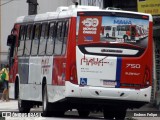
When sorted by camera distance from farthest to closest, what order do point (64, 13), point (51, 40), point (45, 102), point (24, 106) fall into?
point (24, 106)
point (45, 102)
point (51, 40)
point (64, 13)

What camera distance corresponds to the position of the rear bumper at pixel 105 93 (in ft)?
63.5

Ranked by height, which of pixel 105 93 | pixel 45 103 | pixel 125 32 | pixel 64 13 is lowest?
pixel 45 103

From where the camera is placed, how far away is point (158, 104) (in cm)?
2978

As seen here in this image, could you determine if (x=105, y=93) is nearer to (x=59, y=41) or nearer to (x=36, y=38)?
(x=59, y=41)

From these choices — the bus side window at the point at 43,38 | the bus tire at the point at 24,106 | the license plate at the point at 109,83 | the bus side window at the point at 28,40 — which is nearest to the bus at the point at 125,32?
the license plate at the point at 109,83

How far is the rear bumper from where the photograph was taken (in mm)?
19344

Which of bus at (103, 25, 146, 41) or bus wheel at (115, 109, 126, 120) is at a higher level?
bus at (103, 25, 146, 41)

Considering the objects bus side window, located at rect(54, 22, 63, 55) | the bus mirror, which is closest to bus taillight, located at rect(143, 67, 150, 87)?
bus side window, located at rect(54, 22, 63, 55)

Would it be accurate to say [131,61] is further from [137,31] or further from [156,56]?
[156,56]

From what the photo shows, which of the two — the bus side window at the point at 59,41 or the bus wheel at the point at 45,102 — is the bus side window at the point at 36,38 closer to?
the bus wheel at the point at 45,102

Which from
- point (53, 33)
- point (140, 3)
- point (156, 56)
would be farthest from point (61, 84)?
point (156, 56)

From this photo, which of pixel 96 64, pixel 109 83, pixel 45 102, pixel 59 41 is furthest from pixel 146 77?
pixel 45 102

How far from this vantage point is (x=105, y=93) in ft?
64.0

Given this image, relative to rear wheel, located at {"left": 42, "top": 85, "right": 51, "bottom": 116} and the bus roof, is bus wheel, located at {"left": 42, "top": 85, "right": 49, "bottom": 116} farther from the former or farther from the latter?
the bus roof
